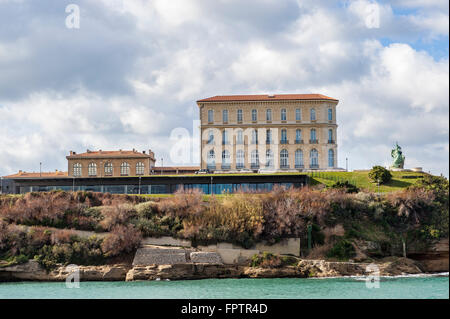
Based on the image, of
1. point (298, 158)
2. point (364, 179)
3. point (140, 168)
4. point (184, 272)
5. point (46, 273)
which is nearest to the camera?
point (46, 273)

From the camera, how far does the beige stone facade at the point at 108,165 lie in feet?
247

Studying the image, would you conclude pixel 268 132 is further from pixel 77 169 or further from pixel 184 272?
pixel 184 272

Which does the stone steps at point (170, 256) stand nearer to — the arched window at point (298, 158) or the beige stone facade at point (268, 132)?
the beige stone facade at point (268, 132)

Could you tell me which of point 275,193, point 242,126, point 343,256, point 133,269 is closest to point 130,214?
point 133,269

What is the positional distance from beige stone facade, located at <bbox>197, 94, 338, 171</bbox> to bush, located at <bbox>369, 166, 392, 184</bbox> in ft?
32.5

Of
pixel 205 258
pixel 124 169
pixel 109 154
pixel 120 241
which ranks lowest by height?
pixel 205 258

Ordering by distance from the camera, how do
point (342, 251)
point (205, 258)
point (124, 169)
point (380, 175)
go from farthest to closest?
point (124, 169) → point (380, 175) → point (342, 251) → point (205, 258)

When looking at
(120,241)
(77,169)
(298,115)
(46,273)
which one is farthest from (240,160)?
(46,273)

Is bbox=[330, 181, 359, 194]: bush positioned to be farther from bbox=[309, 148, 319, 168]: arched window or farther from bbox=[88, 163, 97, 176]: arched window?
bbox=[88, 163, 97, 176]: arched window

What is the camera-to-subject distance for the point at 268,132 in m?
71.4

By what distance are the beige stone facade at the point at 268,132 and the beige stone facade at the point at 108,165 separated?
8930 millimetres

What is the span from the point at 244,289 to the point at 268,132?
131 ft

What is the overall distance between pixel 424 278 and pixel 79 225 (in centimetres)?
2311

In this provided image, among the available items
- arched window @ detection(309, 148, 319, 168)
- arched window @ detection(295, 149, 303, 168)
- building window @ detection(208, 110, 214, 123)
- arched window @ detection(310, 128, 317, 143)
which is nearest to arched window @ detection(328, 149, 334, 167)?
arched window @ detection(309, 148, 319, 168)
